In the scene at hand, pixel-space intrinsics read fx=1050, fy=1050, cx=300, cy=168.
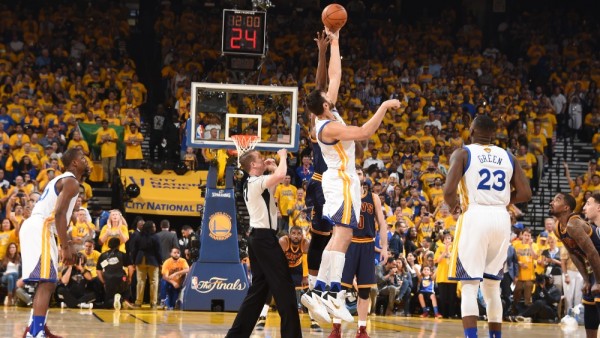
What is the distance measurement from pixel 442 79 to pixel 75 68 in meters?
9.84

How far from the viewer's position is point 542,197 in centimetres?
2566

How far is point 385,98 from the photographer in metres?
27.7

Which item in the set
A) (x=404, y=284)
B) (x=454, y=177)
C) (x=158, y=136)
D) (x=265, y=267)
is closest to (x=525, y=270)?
(x=404, y=284)

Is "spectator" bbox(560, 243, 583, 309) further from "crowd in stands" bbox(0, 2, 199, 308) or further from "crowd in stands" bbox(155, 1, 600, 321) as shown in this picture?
"crowd in stands" bbox(0, 2, 199, 308)

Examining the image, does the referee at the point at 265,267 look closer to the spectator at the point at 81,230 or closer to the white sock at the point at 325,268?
the white sock at the point at 325,268

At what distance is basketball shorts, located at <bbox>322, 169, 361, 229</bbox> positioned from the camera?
32.4 feet

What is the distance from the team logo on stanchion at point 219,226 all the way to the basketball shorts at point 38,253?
746 centimetres

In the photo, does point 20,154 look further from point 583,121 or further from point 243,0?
point 583,121

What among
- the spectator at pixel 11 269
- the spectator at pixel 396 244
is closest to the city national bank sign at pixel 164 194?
the spectator at pixel 11 269

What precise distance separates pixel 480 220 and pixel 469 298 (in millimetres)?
692

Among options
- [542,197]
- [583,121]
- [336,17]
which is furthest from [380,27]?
[336,17]

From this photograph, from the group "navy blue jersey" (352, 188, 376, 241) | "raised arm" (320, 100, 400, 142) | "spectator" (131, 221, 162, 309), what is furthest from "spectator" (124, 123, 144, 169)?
"raised arm" (320, 100, 400, 142)

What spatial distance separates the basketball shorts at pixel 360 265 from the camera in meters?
12.4

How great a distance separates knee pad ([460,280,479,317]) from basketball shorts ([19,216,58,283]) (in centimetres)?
397
